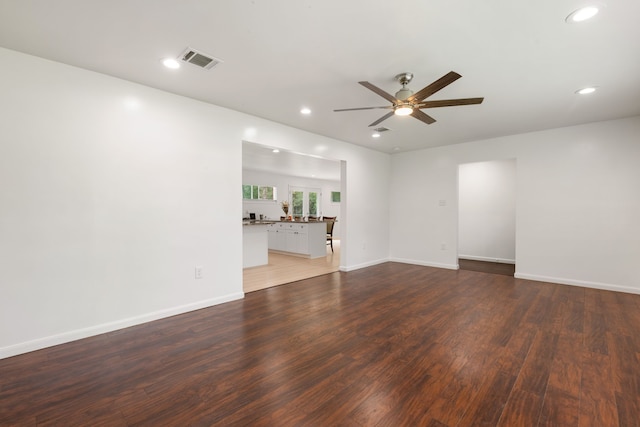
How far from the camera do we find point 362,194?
19.5 ft

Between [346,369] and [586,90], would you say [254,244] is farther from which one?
[586,90]

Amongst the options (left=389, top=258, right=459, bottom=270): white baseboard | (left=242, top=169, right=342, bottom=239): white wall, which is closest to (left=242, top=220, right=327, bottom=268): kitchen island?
(left=242, top=169, right=342, bottom=239): white wall

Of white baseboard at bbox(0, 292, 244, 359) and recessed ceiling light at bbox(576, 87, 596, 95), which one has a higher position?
recessed ceiling light at bbox(576, 87, 596, 95)

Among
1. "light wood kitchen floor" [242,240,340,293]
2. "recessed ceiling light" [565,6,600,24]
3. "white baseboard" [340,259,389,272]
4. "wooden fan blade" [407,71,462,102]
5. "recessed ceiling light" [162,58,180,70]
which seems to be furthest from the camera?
"white baseboard" [340,259,389,272]

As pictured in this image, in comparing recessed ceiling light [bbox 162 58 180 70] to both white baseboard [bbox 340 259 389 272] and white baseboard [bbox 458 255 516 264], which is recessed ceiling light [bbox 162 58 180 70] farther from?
white baseboard [bbox 458 255 516 264]

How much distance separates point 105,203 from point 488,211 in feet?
23.6

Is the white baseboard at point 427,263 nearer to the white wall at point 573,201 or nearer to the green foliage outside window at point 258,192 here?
the white wall at point 573,201

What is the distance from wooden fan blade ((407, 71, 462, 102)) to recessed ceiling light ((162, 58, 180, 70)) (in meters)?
2.18

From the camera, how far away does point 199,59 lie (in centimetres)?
254

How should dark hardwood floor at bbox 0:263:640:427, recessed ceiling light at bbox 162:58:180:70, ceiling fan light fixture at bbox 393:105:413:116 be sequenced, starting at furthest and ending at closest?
ceiling fan light fixture at bbox 393:105:413:116, recessed ceiling light at bbox 162:58:180:70, dark hardwood floor at bbox 0:263:640:427

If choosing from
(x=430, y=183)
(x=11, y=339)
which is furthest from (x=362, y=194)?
(x=11, y=339)

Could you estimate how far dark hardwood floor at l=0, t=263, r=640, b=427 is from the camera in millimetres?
1679

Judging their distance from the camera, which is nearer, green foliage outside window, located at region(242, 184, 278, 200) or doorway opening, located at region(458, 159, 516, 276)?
doorway opening, located at region(458, 159, 516, 276)

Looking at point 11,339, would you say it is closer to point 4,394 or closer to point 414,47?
point 4,394
